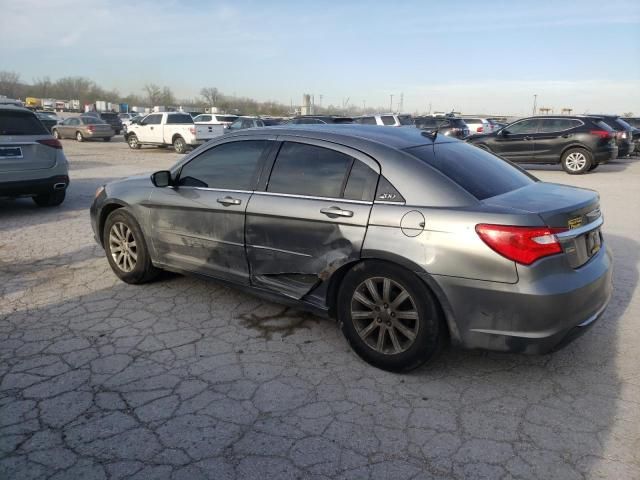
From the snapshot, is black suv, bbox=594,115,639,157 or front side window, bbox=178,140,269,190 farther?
black suv, bbox=594,115,639,157

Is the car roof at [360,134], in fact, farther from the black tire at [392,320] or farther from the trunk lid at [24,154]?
the trunk lid at [24,154]

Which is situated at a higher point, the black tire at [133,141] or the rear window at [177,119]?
the rear window at [177,119]

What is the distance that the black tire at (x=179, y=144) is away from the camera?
21.5m

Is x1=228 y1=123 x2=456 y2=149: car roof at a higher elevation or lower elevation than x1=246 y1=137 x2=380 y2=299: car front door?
higher

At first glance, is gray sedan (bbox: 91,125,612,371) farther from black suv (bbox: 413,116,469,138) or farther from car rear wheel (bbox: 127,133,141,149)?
car rear wheel (bbox: 127,133,141,149)

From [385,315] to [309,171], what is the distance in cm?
116

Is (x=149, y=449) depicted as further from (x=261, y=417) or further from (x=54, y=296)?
(x=54, y=296)

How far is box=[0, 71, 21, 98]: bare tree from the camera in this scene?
94375 mm

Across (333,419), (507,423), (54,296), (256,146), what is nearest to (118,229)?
(54,296)

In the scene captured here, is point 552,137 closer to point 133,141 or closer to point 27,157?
point 27,157

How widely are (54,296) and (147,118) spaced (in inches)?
786

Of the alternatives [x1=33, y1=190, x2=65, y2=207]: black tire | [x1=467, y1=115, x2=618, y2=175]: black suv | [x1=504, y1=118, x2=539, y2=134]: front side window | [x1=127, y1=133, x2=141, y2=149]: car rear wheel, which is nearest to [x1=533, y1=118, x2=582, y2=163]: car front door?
[x1=467, y1=115, x2=618, y2=175]: black suv

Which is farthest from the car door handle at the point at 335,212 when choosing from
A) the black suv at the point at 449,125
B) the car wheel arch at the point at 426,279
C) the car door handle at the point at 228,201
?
the black suv at the point at 449,125

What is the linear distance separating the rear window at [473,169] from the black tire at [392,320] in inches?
27.5
